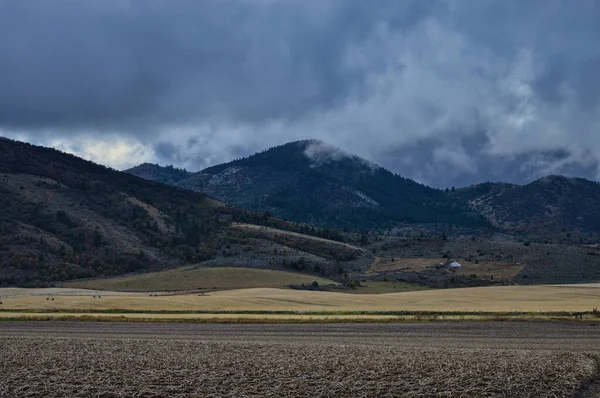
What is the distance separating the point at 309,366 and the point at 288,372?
1.27 metres

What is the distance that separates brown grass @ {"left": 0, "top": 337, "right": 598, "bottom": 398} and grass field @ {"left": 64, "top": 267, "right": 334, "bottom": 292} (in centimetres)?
6601

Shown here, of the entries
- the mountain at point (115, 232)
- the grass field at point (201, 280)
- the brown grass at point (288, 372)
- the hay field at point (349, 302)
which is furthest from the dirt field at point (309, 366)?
the mountain at point (115, 232)

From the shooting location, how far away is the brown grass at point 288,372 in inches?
733

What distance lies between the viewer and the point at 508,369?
21.3 meters

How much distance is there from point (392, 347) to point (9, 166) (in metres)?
144

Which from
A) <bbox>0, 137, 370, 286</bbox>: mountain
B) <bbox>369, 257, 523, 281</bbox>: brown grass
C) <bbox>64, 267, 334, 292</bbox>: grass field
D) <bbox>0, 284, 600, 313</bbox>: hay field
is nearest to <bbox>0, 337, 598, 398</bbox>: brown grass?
<bbox>0, 284, 600, 313</bbox>: hay field

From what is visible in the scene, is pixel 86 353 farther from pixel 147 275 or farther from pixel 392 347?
pixel 147 275

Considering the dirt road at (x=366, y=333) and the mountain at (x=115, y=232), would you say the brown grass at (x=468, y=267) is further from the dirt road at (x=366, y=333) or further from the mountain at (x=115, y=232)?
the dirt road at (x=366, y=333)

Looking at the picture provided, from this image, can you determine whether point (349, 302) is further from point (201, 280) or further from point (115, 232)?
point (115, 232)

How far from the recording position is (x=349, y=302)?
64000mm

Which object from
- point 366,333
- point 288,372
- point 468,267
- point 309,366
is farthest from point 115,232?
point 288,372

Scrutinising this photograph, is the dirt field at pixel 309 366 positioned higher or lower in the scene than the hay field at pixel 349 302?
lower

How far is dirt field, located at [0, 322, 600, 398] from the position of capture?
1877cm

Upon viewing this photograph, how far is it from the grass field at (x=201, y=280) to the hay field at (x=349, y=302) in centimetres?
1902
